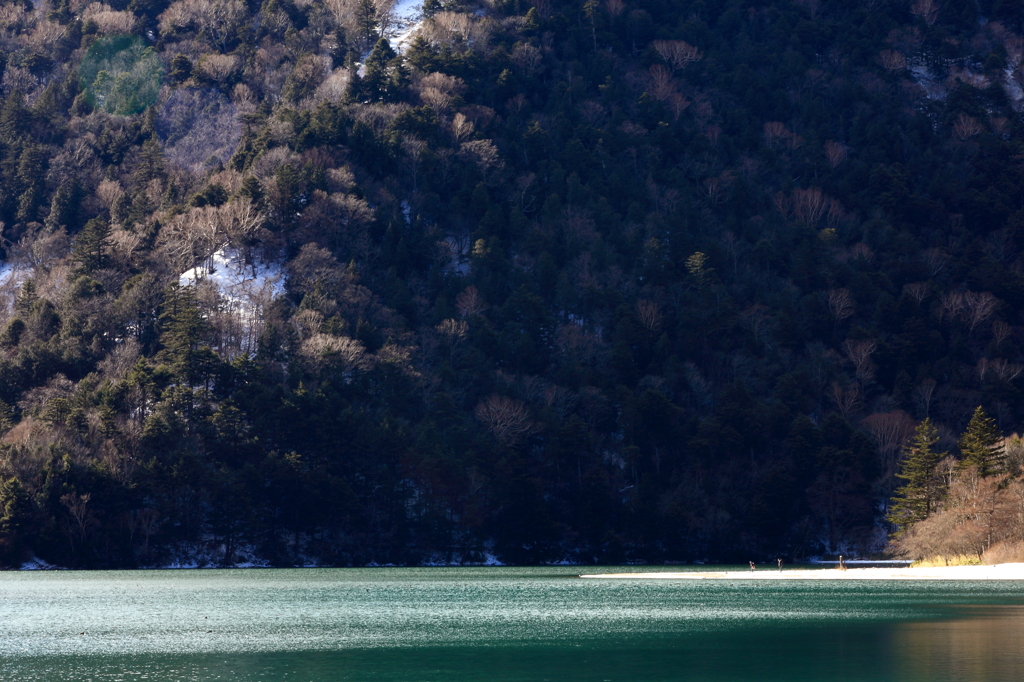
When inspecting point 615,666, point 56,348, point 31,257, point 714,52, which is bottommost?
point 615,666

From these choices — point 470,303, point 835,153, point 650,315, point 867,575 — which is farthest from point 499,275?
point 867,575

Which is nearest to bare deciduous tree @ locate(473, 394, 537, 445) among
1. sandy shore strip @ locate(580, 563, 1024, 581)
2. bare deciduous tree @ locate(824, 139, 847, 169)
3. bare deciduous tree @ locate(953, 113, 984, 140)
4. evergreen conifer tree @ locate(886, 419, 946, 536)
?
→ sandy shore strip @ locate(580, 563, 1024, 581)

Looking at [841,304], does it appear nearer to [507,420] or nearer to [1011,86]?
[507,420]

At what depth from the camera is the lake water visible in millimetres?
33094

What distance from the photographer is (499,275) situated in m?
136

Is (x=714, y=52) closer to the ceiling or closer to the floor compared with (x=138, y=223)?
closer to the ceiling

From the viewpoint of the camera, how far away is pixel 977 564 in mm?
80125

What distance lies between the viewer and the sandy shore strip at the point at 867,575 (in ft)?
237

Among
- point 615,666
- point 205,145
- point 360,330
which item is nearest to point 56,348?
point 360,330

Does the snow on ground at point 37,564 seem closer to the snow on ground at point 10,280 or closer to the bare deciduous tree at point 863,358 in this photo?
the snow on ground at point 10,280

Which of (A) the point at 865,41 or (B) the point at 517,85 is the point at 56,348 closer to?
(B) the point at 517,85

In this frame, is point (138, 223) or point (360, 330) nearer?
point (360, 330)

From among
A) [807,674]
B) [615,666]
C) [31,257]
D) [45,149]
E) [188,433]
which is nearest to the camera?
[807,674]

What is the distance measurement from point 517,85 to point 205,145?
45598 mm
